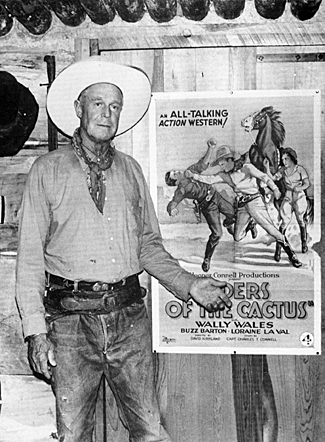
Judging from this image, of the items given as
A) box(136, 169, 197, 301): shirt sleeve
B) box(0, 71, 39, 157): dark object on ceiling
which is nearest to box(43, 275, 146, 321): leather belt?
box(136, 169, 197, 301): shirt sleeve

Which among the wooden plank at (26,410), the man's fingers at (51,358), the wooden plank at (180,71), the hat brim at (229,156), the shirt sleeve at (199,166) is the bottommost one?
the wooden plank at (26,410)

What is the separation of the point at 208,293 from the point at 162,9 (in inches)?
50.2

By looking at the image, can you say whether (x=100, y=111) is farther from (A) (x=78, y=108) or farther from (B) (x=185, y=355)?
(B) (x=185, y=355)

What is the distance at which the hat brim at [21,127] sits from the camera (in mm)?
3422

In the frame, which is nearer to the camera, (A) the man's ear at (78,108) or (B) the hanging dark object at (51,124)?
(A) the man's ear at (78,108)

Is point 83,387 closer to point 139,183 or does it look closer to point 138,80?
point 139,183

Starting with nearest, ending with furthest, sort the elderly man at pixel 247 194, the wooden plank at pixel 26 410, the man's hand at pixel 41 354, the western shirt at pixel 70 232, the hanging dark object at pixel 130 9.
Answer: the man's hand at pixel 41 354 < the western shirt at pixel 70 232 < the hanging dark object at pixel 130 9 < the elderly man at pixel 247 194 < the wooden plank at pixel 26 410

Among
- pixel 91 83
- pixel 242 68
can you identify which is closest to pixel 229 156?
pixel 242 68

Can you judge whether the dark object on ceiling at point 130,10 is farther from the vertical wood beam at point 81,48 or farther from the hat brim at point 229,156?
the hat brim at point 229,156

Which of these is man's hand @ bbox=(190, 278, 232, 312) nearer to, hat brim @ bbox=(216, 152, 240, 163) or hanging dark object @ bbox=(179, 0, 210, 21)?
A: hat brim @ bbox=(216, 152, 240, 163)

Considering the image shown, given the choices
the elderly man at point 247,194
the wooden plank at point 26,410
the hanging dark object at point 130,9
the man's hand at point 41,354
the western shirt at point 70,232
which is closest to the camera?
the man's hand at point 41,354

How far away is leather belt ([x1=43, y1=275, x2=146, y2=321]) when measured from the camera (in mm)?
3184

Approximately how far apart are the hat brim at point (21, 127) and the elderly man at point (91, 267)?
179mm

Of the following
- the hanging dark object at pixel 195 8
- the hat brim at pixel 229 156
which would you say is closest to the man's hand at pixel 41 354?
the hat brim at pixel 229 156
